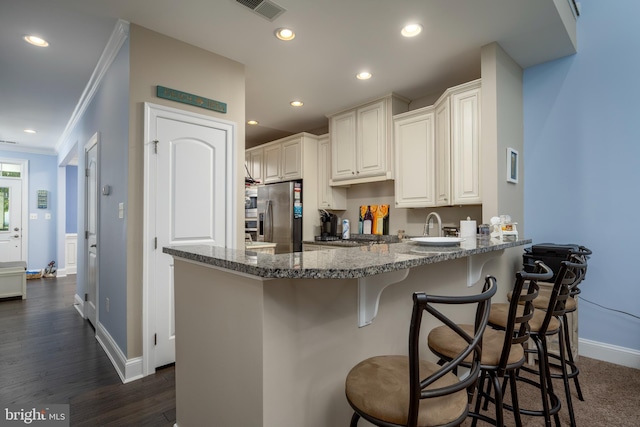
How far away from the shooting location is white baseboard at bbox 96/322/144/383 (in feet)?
7.57

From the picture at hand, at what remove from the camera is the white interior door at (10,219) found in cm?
621

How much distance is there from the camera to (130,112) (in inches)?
92.7

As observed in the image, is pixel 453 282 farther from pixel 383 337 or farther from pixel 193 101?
pixel 193 101

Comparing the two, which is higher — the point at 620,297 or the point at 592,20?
the point at 592,20

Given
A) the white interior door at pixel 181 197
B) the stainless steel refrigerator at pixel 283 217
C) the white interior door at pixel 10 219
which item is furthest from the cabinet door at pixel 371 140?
the white interior door at pixel 10 219

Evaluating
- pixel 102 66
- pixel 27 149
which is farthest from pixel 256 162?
pixel 27 149

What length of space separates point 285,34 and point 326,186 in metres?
2.39

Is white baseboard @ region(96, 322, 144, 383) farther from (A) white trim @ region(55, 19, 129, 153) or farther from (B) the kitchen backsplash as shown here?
(B) the kitchen backsplash

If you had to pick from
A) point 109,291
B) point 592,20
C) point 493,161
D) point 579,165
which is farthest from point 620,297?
point 109,291

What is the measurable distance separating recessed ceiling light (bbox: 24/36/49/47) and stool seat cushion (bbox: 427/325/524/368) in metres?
3.60

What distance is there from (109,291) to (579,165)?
169 inches

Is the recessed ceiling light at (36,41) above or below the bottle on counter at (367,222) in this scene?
above

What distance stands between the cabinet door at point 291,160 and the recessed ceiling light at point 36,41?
287 centimetres

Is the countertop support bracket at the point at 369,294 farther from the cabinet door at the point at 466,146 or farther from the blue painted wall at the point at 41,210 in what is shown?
the blue painted wall at the point at 41,210
